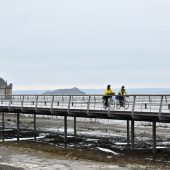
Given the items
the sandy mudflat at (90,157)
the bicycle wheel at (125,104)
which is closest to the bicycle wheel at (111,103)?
the bicycle wheel at (125,104)

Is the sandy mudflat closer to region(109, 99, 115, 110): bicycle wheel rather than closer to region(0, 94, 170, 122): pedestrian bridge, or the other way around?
region(0, 94, 170, 122): pedestrian bridge

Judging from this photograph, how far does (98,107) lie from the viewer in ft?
94.5

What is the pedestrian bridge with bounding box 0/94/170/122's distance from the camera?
24.5 meters

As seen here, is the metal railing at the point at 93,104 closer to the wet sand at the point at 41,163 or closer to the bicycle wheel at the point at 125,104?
the bicycle wheel at the point at 125,104

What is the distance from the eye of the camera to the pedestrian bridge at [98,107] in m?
24.5

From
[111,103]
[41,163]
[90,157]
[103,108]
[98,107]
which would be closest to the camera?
[41,163]

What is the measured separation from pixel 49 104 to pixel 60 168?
14.5m

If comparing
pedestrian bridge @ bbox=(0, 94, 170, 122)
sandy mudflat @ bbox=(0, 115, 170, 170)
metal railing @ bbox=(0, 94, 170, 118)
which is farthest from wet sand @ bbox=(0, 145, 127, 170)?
metal railing @ bbox=(0, 94, 170, 118)

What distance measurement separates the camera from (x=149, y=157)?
26438 mm

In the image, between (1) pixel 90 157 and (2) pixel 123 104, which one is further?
(2) pixel 123 104

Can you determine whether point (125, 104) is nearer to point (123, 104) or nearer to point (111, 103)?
point (123, 104)

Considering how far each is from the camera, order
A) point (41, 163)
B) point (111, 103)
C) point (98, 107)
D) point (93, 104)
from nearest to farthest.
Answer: point (41, 163), point (111, 103), point (98, 107), point (93, 104)

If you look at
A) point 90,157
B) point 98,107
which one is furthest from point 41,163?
point 98,107

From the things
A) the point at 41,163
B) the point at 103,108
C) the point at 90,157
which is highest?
the point at 103,108
